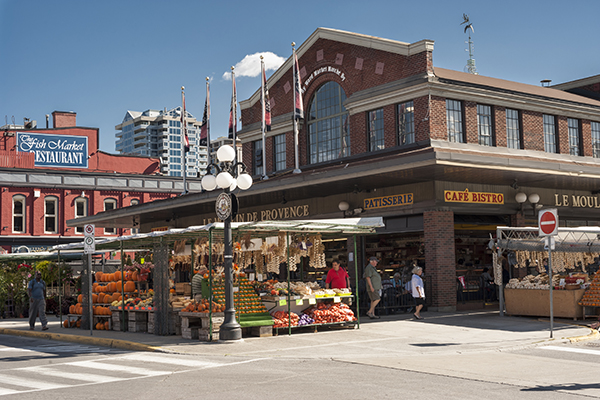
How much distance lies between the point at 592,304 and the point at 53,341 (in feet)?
50.8

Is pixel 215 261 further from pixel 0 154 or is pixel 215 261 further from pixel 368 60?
pixel 0 154

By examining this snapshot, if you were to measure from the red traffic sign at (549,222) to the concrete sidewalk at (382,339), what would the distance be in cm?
250

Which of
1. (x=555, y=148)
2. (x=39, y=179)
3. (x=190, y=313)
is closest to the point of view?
(x=190, y=313)

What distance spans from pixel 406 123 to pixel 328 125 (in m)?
5.34

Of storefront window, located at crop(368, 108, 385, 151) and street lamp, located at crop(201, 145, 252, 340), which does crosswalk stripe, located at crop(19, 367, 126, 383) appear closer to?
street lamp, located at crop(201, 145, 252, 340)

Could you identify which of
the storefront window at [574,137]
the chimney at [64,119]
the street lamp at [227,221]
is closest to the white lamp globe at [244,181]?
the street lamp at [227,221]

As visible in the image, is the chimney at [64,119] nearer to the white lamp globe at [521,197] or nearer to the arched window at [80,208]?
the arched window at [80,208]

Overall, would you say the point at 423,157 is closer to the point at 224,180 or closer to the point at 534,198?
the point at 224,180

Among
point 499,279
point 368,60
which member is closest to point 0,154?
point 368,60

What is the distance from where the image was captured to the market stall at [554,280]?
19.3 metres

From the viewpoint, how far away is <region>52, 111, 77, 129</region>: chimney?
5600 cm

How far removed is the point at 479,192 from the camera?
24391mm

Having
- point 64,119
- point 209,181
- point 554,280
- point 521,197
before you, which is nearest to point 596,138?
point 521,197

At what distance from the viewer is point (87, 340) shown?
58.9 feet
